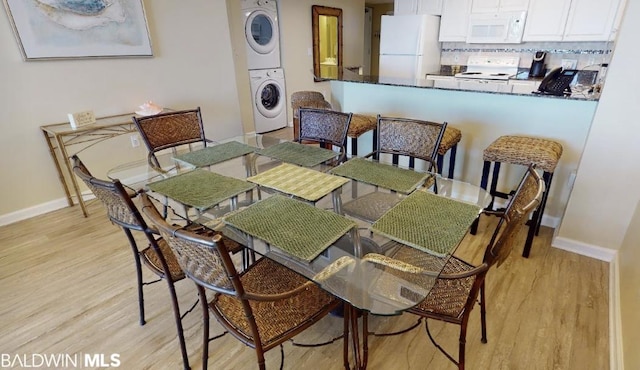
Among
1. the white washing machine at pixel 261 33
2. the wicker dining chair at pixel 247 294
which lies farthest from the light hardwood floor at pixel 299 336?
the white washing machine at pixel 261 33

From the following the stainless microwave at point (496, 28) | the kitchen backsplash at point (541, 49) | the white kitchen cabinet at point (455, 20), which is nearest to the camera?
the kitchen backsplash at point (541, 49)

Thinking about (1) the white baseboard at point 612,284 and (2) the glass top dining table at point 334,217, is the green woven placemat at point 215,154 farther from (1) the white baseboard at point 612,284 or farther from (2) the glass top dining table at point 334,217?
(1) the white baseboard at point 612,284

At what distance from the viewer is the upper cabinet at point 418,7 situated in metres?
4.63

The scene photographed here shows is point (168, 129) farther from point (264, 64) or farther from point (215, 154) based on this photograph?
point (264, 64)

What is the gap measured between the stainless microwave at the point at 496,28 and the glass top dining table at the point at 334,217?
3564 mm

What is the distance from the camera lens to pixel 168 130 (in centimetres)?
236

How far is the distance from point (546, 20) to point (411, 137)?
3.27m

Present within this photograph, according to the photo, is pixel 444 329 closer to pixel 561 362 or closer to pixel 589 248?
pixel 561 362

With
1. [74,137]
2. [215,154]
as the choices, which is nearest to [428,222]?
[215,154]

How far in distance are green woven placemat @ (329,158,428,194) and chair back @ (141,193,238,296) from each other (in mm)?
899

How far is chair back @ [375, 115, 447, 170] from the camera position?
6.57 feet

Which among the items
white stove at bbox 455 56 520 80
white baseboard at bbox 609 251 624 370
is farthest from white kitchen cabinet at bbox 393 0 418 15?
white baseboard at bbox 609 251 624 370

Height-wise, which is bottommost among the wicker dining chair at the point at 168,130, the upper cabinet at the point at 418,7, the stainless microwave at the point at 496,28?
the wicker dining chair at the point at 168,130

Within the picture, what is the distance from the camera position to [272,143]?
7.55ft
